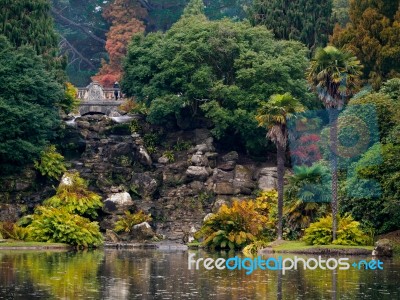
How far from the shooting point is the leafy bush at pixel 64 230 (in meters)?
68.5

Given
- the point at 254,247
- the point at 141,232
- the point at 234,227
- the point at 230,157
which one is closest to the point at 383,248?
the point at 254,247

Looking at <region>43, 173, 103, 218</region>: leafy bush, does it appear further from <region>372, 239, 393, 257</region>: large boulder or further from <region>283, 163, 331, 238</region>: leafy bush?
<region>372, 239, 393, 257</region>: large boulder

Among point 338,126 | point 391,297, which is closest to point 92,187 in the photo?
point 338,126

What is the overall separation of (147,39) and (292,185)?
20691mm

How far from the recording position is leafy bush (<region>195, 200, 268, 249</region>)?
67.7 metres

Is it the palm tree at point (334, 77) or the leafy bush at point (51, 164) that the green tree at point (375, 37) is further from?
the leafy bush at point (51, 164)

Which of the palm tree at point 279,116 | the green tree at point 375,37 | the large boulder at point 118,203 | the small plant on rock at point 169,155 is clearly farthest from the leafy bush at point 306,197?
the small plant on rock at point 169,155

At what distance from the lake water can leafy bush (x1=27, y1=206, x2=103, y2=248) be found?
7.16 metres

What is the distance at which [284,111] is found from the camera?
6625 centimetres

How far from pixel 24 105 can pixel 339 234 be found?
2162 centimetres

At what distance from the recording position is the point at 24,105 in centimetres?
7712

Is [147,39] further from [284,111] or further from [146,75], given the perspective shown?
[284,111]

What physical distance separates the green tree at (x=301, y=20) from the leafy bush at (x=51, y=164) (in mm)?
17890

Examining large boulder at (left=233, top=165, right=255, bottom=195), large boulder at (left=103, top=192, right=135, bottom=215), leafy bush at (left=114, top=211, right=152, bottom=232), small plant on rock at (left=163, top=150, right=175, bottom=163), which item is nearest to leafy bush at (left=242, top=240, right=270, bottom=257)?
leafy bush at (left=114, top=211, right=152, bottom=232)
